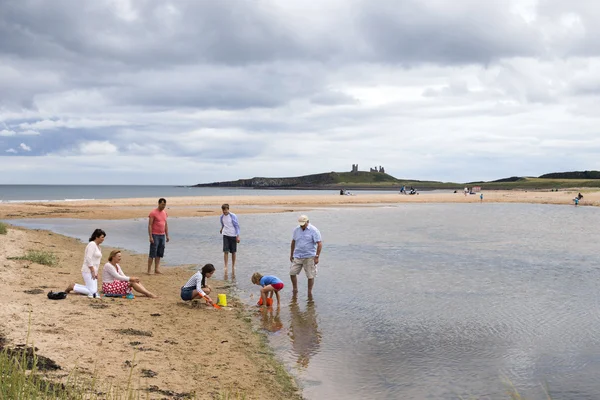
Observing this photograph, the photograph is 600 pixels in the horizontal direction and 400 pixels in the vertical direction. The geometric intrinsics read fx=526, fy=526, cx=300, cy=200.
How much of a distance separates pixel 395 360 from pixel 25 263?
440 inches

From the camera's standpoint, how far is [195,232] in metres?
30.7

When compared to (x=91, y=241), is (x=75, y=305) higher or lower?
lower

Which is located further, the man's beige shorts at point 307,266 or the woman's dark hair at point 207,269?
the man's beige shorts at point 307,266

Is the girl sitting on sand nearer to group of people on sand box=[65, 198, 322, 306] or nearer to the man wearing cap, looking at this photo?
group of people on sand box=[65, 198, 322, 306]

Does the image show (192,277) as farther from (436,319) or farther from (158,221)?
(436,319)

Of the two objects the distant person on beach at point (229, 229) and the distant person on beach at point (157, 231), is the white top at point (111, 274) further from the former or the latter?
the distant person on beach at point (229, 229)

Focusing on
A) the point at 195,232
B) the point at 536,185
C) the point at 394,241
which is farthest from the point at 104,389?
the point at 536,185

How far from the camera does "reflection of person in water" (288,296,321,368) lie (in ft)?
29.4

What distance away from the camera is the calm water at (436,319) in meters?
7.82

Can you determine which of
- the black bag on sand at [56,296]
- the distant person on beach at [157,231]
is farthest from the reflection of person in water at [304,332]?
the distant person on beach at [157,231]

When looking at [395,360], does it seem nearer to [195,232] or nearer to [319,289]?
[319,289]

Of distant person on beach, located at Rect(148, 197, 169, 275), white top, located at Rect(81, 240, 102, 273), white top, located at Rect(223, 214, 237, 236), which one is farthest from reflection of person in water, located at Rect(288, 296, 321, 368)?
distant person on beach, located at Rect(148, 197, 169, 275)

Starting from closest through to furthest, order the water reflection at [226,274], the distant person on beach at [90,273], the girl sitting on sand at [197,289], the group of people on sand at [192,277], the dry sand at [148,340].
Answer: the dry sand at [148,340] → the distant person on beach at [90,273] → the group of people on sand at [192,277] → the girl sitting on sand at [197,289] → the water reflection at [226,274]

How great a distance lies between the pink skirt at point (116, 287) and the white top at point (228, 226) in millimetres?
4594
